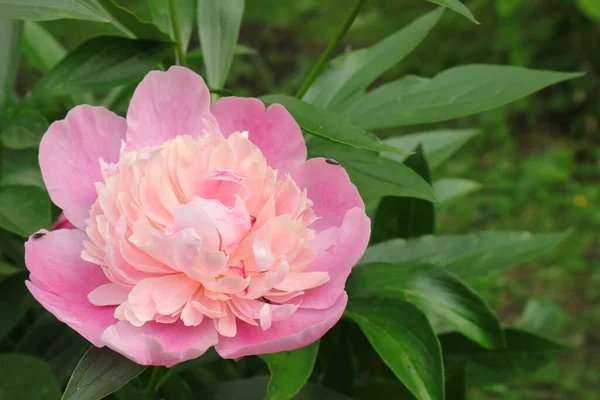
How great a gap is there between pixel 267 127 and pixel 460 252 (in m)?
0.23

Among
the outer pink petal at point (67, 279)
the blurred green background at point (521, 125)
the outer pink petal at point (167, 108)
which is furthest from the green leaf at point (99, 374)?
the blurred green background at point (521, 125)

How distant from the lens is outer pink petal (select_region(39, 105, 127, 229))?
16.2 inches

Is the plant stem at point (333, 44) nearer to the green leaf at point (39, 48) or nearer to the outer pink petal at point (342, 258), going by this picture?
the outer pink petal at point (342, 258)

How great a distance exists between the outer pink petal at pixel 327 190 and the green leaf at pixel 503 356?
280 millimetres

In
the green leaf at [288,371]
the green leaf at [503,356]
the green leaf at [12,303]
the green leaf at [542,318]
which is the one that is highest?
the green leaf at [288,371]

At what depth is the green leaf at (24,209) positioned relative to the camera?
0.46 metres

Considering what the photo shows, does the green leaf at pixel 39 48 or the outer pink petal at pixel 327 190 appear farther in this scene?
the green leaf at pixel 39 48

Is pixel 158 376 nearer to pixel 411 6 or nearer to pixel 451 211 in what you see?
pixel 451 211

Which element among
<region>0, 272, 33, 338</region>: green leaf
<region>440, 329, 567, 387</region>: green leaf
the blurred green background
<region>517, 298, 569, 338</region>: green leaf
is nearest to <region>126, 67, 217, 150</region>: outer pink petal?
<region>0, 272, 33, 338</region>: green leaf

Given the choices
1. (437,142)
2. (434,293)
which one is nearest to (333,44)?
(434,293)

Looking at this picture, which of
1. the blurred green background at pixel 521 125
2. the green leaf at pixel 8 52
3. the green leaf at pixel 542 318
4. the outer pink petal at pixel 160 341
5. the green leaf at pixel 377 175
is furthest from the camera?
the blurred green background at pixel 521 125

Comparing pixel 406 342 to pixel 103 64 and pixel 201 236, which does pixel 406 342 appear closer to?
pixel 201 236

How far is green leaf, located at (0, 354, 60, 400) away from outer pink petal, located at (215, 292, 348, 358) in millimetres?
202

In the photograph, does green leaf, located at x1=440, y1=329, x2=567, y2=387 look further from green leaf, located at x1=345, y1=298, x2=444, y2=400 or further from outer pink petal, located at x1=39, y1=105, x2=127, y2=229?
outer pink petal, located at x1=39, y1=105, x2=127, y2=229
